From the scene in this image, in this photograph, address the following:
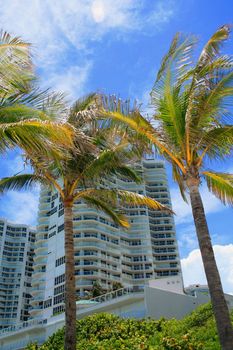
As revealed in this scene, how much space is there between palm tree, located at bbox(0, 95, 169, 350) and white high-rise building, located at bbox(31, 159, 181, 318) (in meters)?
63.8

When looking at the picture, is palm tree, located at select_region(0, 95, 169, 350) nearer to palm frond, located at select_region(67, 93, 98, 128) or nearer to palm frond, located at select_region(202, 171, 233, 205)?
palm frond, located at select_region(67, 93, 98, 128)

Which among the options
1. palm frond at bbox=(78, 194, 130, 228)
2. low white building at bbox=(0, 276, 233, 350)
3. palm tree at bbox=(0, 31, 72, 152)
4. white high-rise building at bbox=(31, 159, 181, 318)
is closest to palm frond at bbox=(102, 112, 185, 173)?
palm tree at bbox=(0, 31, 72, 152)

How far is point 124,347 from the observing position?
1385 centimetres

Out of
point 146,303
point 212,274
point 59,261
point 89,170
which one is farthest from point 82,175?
point 59,261

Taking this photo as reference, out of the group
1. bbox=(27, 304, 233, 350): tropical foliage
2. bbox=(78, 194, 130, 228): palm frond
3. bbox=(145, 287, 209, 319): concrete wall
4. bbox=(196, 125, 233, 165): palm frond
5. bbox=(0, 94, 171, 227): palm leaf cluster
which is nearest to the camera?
bbox=(196, 125, 233, 165): palm frond

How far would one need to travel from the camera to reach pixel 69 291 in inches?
504

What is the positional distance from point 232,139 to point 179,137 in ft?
5.08

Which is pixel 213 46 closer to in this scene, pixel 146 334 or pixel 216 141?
pixel 216 141

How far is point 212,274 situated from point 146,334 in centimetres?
856

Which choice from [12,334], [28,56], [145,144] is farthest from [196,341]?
[12,334]

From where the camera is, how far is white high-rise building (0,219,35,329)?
116375mm

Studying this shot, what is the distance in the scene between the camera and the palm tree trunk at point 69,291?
1202 cm

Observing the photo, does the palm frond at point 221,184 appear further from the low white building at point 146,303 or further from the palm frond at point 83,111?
the low white building at point 146,303

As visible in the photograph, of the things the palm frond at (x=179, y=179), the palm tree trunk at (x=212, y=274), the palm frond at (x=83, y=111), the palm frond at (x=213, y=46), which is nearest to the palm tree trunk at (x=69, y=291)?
the palm frond at (x=83, y=111)
